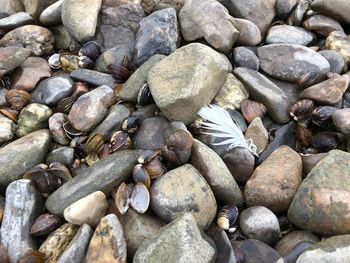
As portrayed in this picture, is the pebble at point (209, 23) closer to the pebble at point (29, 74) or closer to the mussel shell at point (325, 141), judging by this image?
the mussel shell at point (325, 141)

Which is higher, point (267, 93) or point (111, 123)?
point (267, 93)

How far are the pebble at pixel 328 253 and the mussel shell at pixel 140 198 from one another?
1279mm

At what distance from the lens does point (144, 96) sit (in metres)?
4.31

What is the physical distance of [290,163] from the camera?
382 cm

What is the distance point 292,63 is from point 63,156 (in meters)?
2.64

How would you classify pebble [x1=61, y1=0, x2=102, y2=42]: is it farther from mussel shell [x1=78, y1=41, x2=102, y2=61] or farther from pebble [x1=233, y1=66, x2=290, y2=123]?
pebble [x1=233, y1=66, x2=290, y2=123]

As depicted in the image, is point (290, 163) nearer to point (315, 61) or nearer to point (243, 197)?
point (243, 197)

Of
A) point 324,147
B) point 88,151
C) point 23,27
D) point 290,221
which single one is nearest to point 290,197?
point 290,221

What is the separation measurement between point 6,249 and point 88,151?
1.13 m

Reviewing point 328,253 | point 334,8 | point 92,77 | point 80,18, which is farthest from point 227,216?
point 334,8

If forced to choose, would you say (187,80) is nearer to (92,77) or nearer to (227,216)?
(92,77)

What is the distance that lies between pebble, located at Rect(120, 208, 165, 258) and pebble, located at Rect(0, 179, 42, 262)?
2.66 feet

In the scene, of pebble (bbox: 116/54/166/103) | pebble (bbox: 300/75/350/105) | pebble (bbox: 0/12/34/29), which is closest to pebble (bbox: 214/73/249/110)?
pebble (bbox: 300/75/350/105)

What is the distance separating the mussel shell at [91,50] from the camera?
4.91m
